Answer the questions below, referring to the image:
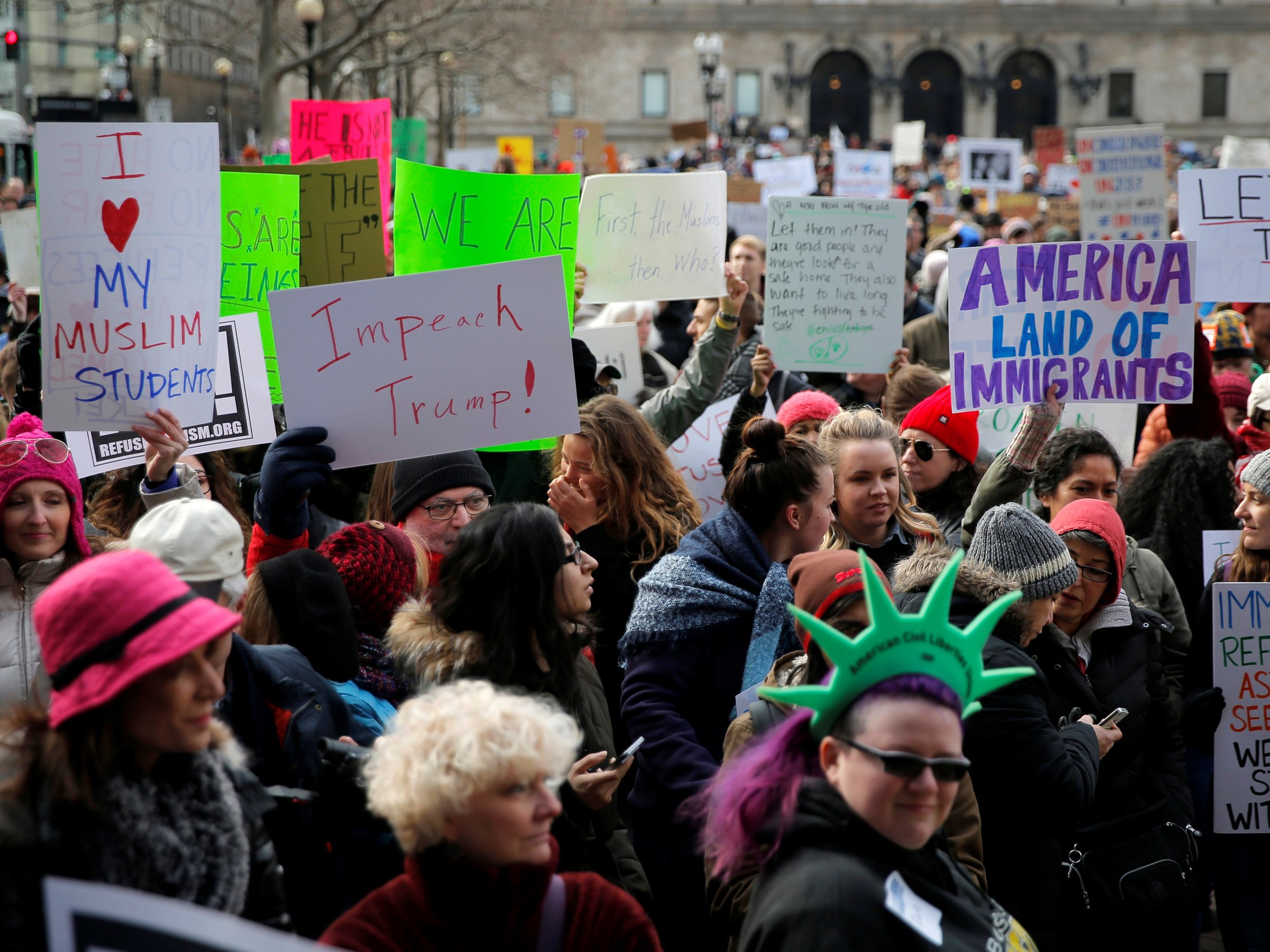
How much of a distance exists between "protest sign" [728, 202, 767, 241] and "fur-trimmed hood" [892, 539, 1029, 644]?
9.11 metres

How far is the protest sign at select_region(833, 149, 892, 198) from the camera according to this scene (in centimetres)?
1684

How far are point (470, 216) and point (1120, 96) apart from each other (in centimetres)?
5934

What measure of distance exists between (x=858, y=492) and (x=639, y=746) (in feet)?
3.78

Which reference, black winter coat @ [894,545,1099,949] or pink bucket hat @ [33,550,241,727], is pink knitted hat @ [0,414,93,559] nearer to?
pink bucket hat @ [33,550,241,727]

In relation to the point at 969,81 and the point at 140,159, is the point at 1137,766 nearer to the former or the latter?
the point at 140,159

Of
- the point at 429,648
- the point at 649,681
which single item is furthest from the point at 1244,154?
the point at 429,648

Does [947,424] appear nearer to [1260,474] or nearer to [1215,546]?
[1215,546]

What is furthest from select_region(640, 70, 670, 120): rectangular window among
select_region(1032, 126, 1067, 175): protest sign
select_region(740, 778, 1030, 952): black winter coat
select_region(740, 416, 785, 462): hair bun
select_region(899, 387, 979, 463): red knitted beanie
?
select_region(740, 778, 1030, 952): black winter coat

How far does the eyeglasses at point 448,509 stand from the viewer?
3.65 meters

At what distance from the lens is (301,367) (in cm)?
349

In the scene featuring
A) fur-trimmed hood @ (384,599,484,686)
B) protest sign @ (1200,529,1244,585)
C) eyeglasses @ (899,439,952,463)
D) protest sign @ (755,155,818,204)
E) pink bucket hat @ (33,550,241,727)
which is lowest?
protest sign @ (1200,529,1244,585)

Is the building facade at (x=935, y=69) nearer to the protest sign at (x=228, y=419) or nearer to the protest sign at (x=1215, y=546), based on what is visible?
the protest sign at (x=228, y=419)

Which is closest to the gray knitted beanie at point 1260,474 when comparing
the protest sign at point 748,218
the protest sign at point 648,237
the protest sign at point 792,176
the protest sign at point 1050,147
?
the protest sign at point 648,237

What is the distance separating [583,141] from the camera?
2072 centimetres
